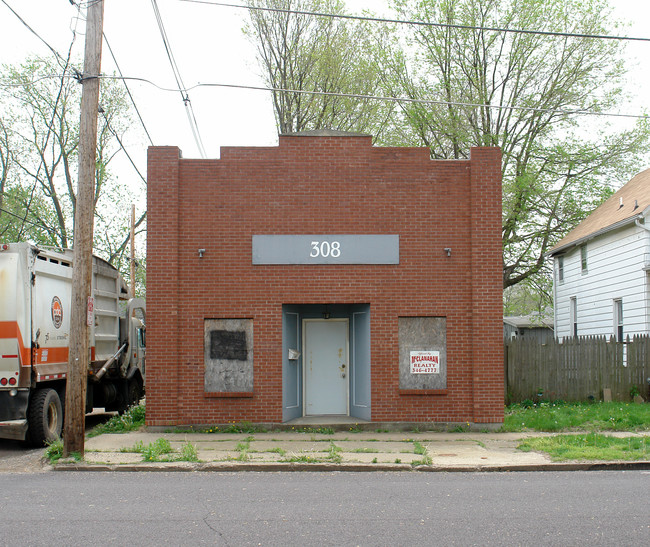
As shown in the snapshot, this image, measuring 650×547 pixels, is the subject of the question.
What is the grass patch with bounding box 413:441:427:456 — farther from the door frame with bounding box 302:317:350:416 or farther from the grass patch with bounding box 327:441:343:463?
the door frame with bounding box 302:317:350:416

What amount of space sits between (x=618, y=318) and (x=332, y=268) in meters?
12.6

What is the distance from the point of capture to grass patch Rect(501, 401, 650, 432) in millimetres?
14547

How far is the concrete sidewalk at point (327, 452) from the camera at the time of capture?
35.4 feet

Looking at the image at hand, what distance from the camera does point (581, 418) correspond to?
50.0 ft

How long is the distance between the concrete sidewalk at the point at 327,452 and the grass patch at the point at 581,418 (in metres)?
0.60

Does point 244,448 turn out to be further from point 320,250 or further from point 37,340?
point 320,250

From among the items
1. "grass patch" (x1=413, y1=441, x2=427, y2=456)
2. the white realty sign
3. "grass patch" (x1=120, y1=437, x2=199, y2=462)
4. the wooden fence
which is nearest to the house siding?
the wooden fence

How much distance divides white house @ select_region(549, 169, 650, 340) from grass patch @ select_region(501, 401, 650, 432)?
4.81 m

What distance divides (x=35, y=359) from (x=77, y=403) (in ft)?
5.98

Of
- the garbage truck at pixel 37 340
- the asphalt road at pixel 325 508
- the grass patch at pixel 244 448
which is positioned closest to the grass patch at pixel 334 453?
the asphalt road at pixel 325 508

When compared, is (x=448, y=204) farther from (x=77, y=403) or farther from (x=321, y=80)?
(x=321, y=80)

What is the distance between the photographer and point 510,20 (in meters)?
26.2

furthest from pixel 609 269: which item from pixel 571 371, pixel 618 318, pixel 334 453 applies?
pixel 334 453

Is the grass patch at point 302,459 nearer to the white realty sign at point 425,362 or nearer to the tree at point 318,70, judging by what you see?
the white realty sign at point 425,362
